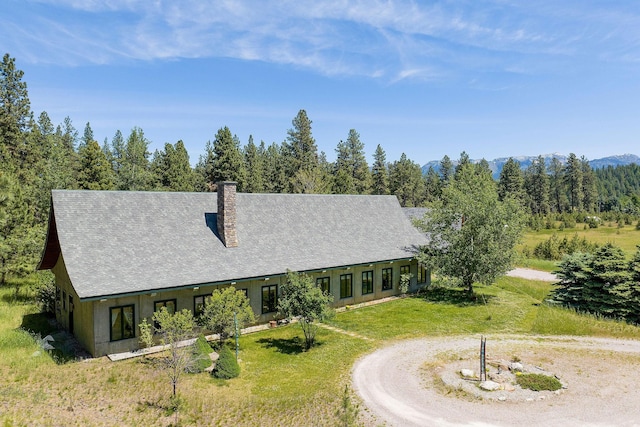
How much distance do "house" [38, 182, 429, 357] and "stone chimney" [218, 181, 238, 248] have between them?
60mm

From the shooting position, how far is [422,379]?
17.5 metres

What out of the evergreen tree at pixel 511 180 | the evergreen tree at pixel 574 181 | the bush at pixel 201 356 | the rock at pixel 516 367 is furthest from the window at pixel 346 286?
the evergreen tree at pixel 574 181

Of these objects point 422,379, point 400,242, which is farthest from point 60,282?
point 400,242

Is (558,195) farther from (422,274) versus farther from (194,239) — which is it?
(194,239)

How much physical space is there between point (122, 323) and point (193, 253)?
16.5 feet

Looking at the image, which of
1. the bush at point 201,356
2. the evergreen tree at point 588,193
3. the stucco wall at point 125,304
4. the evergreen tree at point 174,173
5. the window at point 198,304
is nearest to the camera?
the bush at point 201,356

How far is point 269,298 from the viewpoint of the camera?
2512 centimetres

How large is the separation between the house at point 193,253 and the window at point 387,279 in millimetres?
74

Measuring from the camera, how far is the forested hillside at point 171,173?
30.8 meters

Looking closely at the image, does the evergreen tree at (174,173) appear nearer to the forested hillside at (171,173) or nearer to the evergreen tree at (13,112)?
the forested hillside at (171,173)

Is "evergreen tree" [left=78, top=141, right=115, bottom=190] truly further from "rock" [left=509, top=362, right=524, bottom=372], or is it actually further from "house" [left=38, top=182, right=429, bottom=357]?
"rock" [left=509, top=362, right=524, bottom=372]

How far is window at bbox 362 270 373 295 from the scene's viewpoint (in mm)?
30406

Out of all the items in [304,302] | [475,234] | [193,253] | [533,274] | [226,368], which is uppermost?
[475,234]

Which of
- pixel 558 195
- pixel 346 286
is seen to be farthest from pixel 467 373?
pixel 558 195
